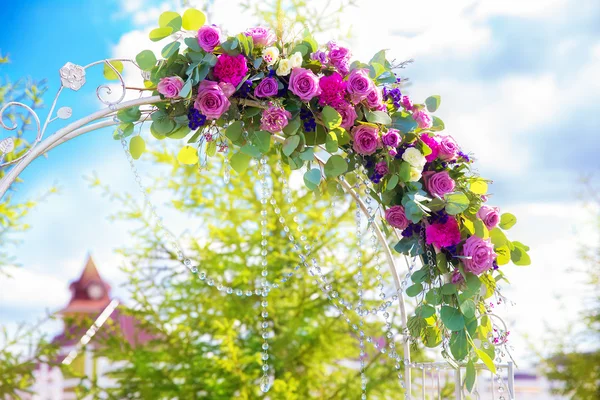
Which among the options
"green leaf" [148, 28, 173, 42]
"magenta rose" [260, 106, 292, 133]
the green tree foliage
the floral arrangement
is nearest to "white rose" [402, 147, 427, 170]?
the floral arrangement

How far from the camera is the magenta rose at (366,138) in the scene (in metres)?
2.52

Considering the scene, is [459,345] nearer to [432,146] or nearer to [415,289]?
[415,289]

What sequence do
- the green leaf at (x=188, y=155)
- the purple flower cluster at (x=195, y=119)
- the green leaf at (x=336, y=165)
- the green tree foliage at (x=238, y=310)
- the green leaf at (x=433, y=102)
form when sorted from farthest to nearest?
the green tree foliage at (x=238, y=310), the green leaf at (x=188, y=155), the green leaf at (x=433, y=102), the green leaf at (x=336, y=165), the purple flower cluster at (x=195, y=119)

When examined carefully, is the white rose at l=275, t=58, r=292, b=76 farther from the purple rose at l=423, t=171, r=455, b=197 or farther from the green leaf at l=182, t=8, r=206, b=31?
the purple rose at l=423, t=171, r=455, b=197

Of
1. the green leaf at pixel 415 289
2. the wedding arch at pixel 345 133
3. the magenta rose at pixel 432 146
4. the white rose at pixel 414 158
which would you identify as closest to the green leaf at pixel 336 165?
the wedding arch at pixel 345 133

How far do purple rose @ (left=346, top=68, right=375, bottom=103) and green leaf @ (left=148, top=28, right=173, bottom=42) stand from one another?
29.2 inches

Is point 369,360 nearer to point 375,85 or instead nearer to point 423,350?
point 423,350

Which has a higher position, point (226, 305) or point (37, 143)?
point (226, 305)

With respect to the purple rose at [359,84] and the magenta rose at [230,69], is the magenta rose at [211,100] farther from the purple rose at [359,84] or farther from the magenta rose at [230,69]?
the purple rose at [359,84]

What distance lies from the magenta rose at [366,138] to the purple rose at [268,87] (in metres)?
0.39

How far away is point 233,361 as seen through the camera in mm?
5199

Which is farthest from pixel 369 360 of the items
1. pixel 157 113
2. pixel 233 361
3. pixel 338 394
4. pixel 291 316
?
pixel 157 113

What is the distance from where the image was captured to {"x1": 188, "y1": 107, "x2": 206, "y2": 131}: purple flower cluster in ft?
7.95

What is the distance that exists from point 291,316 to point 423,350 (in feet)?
4.58
